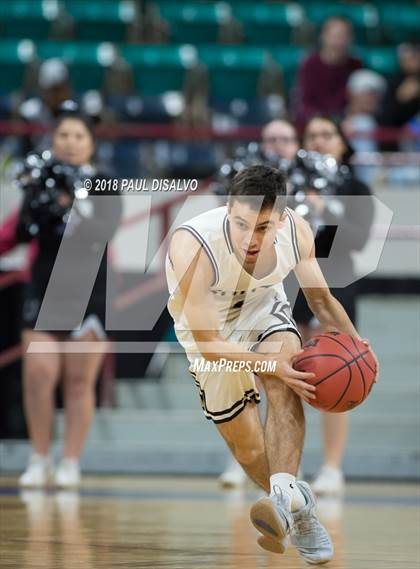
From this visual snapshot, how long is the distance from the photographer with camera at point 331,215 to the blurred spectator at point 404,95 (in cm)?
355

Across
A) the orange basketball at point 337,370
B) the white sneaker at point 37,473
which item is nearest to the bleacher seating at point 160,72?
the white sneaker at point 37,473

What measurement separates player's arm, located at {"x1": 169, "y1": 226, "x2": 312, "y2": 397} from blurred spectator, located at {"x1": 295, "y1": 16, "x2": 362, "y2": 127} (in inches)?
236

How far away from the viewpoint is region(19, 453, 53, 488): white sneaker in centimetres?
711

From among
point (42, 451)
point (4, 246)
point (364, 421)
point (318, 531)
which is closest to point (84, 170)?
point (4, 246)

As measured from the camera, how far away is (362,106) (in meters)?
10.6

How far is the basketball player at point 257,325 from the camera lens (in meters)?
4.24

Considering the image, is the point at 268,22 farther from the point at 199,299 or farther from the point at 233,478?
the point at 199,299

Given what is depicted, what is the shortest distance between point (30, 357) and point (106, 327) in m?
0.52

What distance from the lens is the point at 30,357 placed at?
7086mm

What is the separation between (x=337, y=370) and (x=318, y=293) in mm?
414

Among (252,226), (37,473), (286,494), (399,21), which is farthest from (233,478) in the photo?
(399,21)

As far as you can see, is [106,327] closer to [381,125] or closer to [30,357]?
[30,357]

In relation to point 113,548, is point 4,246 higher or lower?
lower

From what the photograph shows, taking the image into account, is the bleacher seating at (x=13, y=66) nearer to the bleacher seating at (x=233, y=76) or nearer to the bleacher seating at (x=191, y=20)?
the bleacher seating at (x=191, y=20)
